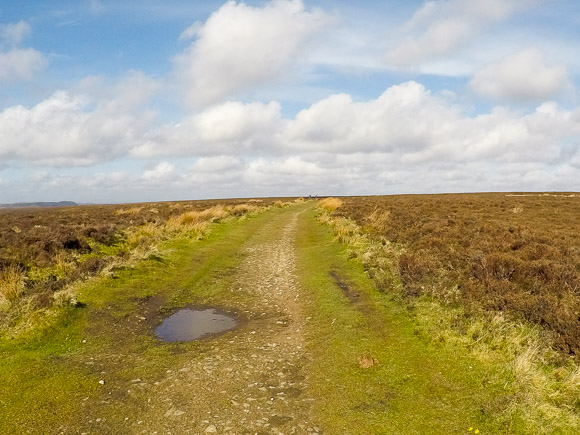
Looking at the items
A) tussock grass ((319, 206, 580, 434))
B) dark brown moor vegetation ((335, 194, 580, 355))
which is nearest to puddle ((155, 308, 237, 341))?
tussock grass ((319, 206, 580, 434))

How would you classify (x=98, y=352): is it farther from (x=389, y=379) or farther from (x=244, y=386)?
(x=389, y=379)

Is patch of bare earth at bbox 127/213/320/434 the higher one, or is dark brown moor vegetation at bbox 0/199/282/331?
dark brown moor vegetation at bbox 0/199/282/331

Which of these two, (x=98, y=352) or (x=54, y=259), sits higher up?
(x=54, y=259)

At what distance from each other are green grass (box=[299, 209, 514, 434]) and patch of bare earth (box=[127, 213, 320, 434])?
462 mm

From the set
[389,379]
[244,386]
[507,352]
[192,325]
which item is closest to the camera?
[244,386]

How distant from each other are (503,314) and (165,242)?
18.4 meters

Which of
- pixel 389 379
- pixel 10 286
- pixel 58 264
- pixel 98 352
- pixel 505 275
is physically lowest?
pixel 389 379

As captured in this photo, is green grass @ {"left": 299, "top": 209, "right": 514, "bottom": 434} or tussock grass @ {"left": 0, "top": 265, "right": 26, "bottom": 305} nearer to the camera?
green grass @ {"left": 299, "top": 209, "right": 514, "bottom": 434}

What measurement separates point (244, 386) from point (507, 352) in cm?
557

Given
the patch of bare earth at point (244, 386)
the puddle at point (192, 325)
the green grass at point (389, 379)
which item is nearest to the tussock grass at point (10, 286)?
the puddle at point (192, 325)

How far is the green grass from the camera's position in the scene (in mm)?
6250

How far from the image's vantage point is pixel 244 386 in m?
7.44

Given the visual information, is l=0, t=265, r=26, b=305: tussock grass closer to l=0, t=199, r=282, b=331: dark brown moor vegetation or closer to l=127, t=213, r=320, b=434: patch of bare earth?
l=0, t=199, r=282, b=331: dark brown moor vegetation

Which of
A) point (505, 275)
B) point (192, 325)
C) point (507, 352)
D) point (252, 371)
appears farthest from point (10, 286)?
point (505, 275)
